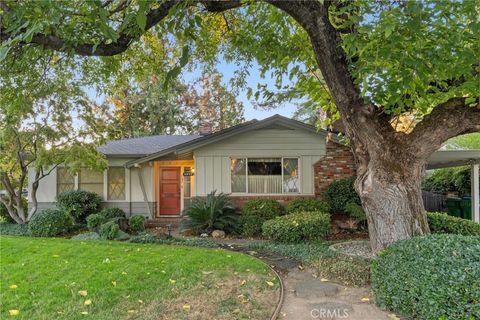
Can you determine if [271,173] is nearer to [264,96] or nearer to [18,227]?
[264,96]

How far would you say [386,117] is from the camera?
17.4ft

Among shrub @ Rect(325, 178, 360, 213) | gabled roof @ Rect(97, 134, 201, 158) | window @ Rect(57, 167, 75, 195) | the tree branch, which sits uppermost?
gabled roof @ Rect(97, 134, 201, 158)

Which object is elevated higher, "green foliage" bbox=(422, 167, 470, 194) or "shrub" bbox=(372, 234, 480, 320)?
"green foliage" bbox=(422, 167, 470, 194)

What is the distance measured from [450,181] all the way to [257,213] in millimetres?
10949

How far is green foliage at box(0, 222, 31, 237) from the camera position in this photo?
9.46 m

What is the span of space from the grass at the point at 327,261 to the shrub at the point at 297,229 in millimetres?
250

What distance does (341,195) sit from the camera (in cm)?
972

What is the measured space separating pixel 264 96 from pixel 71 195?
8707mm

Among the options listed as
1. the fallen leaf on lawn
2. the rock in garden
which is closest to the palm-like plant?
the rock in garden

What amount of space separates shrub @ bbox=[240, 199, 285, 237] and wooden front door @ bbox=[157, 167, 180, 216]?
438 centimetres

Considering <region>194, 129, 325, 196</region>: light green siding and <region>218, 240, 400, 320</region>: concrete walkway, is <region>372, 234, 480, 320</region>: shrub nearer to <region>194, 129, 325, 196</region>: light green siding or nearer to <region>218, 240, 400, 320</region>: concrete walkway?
<region>218, 240, 400, 320</region>: concrete walkway

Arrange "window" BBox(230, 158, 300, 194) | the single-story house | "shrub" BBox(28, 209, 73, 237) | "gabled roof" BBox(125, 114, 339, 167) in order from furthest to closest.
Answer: "window" BBox(230, 158, 300, 194) → the single-story house → "gabled roof" BBox(125, 114, 339, 167) → "shrub" BBox(28, 209, 73, 237)

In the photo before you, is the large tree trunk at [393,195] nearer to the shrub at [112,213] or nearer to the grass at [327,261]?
the grass at [327,261]

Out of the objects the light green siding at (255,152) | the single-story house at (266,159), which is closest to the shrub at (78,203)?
the single-story house at (266,159)
